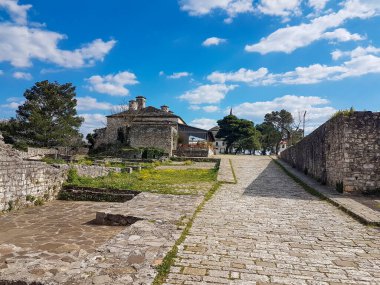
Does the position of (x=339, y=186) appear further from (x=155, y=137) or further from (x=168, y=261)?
(x=155, y=137)

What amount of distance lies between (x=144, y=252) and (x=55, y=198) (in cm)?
822

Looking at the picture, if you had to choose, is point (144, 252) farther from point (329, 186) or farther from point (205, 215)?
point (329, 186)

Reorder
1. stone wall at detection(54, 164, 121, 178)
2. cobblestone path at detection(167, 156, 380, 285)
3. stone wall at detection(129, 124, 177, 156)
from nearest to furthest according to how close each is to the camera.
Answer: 1. cobblestone path at detection(167, 156, 380, 285)
2. stone wall at detection(54, 164, 121, 178)
3. stone wall at detection(129, 124, 177, 156)

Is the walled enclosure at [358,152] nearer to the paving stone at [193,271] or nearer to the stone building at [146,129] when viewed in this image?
the paving stone at [193,271]

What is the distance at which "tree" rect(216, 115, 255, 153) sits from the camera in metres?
57.2

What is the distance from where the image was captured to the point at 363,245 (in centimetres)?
565

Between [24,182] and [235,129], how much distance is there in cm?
4962

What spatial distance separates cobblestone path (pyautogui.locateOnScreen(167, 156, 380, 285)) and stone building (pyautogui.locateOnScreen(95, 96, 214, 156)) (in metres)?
30.3

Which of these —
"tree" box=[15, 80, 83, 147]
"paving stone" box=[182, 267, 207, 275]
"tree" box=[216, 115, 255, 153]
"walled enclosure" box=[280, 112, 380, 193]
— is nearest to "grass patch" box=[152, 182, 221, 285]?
"paving stone" box=[182, 267, 207, 275]

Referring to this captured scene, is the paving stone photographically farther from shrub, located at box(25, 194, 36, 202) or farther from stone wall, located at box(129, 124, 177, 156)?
Result: stone wall, located at box(129, 124, 177, 156)

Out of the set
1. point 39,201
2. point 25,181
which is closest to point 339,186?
point 39,201

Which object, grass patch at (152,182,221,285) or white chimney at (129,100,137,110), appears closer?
grass patch at (152,182,221,285)

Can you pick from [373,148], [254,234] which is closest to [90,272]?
[254,234]

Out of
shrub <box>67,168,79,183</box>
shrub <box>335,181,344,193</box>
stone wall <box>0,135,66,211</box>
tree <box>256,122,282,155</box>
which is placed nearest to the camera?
stone wall <box>0,135,66,211</box>
